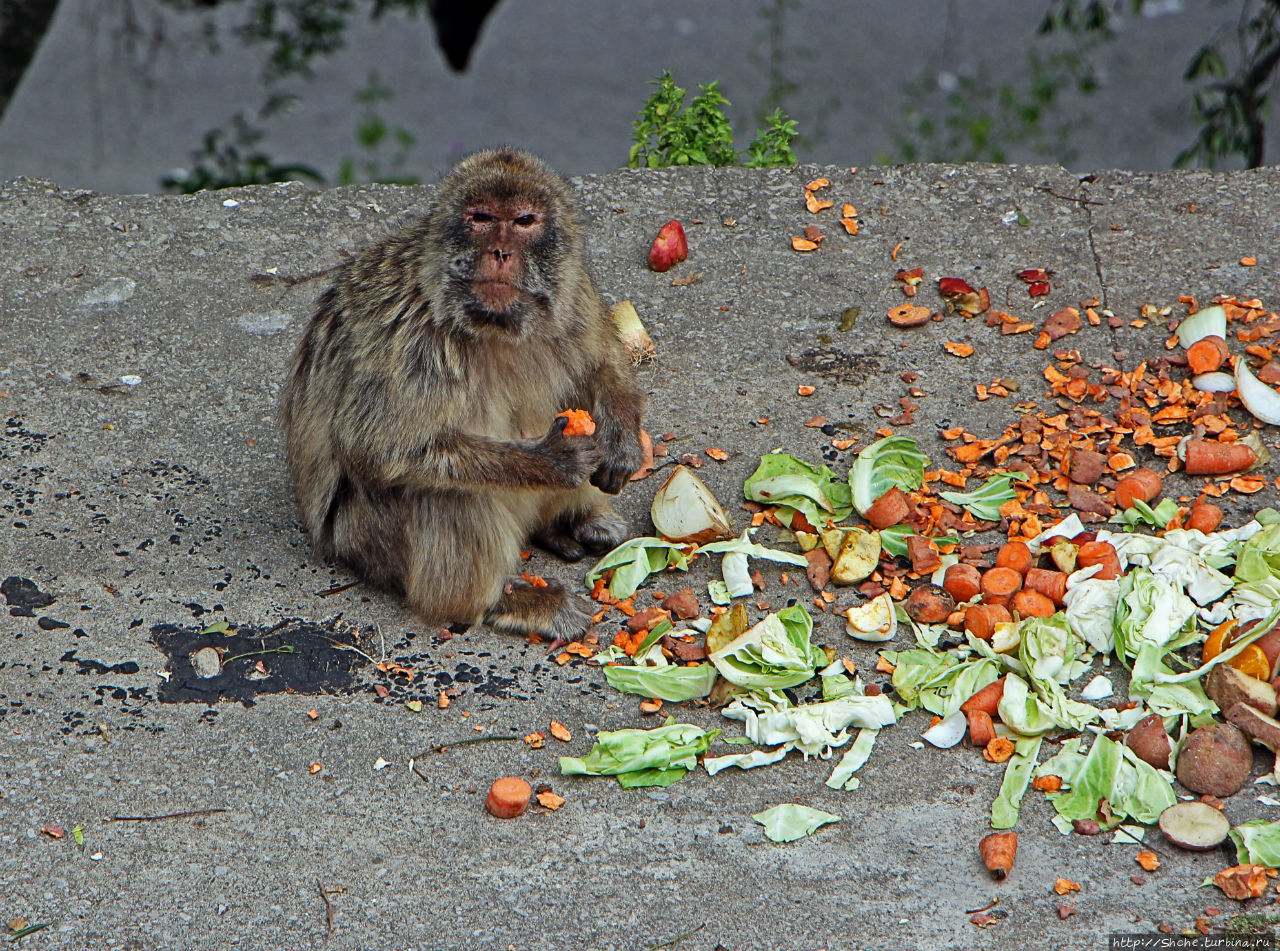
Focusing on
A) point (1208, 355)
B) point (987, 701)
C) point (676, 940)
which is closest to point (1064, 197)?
point (1208, 355)

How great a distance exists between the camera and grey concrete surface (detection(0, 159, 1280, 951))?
3068 millimetres

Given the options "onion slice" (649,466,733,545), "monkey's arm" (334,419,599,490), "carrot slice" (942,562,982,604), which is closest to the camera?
"monkey's arm" (334,419,599,490)

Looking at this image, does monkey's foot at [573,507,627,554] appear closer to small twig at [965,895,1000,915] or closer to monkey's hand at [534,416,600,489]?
monkey's hand at [534,416,600,489]

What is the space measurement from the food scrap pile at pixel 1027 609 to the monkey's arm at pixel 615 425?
0.67 ft

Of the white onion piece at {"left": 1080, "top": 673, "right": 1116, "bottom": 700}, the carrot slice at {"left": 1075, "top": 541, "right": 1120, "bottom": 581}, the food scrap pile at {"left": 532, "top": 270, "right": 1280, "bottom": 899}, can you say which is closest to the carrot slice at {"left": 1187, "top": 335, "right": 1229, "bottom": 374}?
the food scrap pile at {"left": 532, "top": 270, "right": 1280, "bottom": 899}

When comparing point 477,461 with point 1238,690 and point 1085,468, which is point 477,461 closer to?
point 1085,468

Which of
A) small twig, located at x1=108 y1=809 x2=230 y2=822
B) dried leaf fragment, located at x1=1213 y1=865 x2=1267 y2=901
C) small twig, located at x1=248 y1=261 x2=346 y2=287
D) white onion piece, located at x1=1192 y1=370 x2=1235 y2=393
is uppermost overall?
small twig, located at x1=248 y1=261 x2=346 y2=287

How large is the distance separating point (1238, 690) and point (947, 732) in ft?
2.37

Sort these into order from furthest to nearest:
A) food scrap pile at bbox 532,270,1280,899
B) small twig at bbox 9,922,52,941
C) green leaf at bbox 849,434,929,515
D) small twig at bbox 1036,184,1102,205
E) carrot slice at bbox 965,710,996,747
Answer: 1. small twig at bbox 1036,184,1102,205
2. green leaf at bbox 849,434,929,515
3. carrot slice at bbox 965,710,996,747
4. food scrap pile at bbox 532,270,1280,899
5. small twig at bbox 9,922,52,941

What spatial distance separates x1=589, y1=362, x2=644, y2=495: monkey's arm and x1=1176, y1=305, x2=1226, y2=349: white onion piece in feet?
6.65

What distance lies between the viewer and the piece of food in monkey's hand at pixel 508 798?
130 inches

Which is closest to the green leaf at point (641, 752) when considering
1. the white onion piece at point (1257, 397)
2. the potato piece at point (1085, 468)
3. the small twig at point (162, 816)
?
the small twig at point (162, 816)

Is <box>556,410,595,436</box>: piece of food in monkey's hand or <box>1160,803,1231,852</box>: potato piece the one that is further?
Answer: <box>556,410,595,436</box>: piece of food in monkey's hand

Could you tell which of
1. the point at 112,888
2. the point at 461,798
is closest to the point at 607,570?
the point at 461,798
